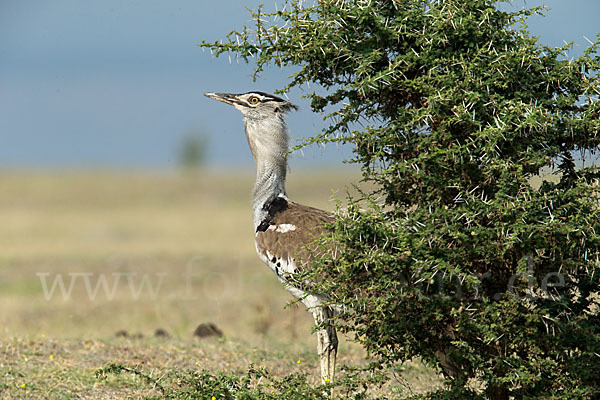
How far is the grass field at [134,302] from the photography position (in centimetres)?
662

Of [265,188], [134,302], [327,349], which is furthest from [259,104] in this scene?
[134,302]

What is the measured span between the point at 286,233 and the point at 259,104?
1228 mm

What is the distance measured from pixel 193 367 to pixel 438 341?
274cm

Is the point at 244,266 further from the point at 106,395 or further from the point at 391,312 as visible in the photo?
the point at 391,312

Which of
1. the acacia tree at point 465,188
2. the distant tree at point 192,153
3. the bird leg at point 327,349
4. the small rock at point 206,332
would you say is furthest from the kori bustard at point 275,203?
the distant tree at point 192,153

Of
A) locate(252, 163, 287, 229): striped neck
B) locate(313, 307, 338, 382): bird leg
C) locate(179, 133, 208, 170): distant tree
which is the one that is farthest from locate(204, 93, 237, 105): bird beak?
locate(179, 133, 208, 170): distant tree

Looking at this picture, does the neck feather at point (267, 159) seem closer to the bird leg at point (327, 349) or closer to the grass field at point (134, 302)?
the grass field at point (134, 302)

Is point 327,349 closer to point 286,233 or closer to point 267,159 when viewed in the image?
point 286,233

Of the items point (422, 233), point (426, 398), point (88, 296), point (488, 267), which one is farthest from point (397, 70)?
point (88, 296)

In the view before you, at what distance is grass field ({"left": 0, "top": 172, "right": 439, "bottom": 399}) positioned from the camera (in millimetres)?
6625

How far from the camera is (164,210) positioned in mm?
34375

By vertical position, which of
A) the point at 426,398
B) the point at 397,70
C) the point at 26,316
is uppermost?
the point at 397,70

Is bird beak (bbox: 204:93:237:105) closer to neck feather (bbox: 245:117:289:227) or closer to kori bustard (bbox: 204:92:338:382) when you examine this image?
kori bustard (bbox: 204:92:338:382)

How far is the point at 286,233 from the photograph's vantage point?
6242 mm
